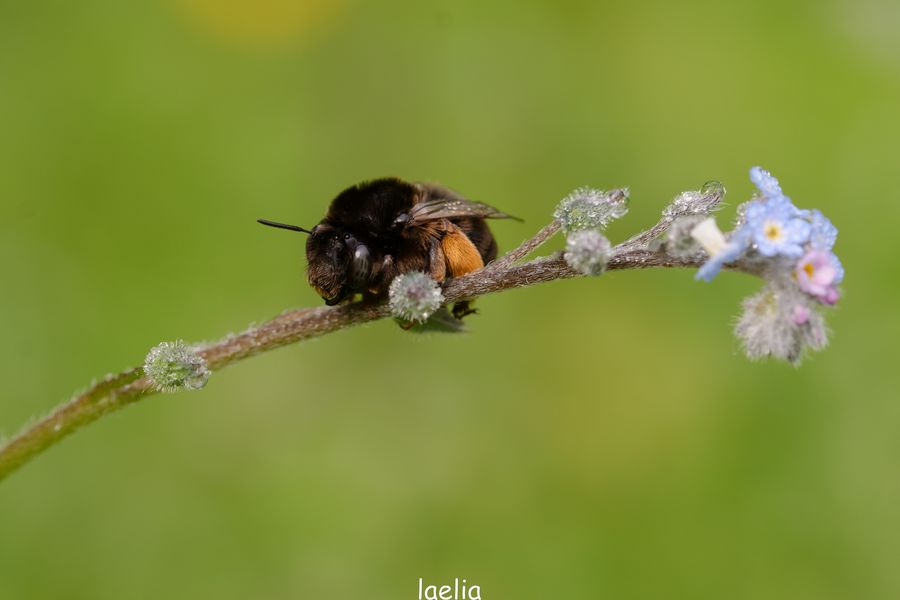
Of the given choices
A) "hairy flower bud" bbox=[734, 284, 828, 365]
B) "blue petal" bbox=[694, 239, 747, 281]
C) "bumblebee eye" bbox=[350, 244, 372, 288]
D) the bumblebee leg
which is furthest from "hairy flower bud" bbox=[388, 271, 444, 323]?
"hairy flower bud" bbox=[734, 284, 828, 365]

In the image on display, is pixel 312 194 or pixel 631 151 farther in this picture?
pixel 631 151

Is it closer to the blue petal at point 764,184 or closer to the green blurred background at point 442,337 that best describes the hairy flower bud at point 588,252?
the blue petal at point 764,184

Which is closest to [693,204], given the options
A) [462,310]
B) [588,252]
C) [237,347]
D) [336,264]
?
[588,252]

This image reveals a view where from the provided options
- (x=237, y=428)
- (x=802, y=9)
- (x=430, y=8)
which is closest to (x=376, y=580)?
(x=237, y=428)

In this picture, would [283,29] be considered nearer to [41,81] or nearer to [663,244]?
[41,81]

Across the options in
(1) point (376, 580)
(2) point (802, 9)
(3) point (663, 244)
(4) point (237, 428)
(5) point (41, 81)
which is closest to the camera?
(3) point (663, 244)

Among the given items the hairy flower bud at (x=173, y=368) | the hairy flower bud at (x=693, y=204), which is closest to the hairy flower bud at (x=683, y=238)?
the hairy flower bud at (x=693, y=204)
